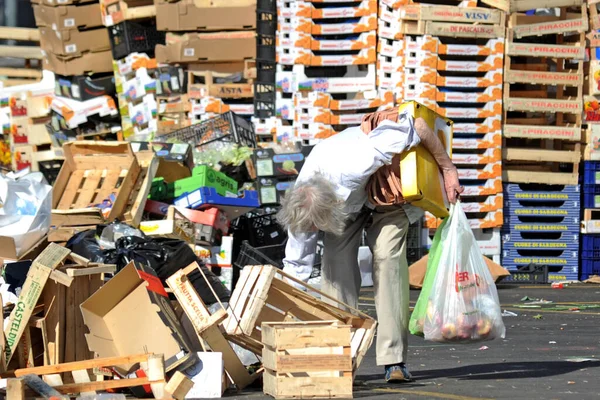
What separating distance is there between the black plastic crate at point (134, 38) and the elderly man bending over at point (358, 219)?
339 inches

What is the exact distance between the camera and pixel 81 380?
5.57 meters

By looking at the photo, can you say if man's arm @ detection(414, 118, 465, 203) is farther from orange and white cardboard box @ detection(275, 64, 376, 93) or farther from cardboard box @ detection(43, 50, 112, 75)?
cardboard box @ detection(43, 50, 112, 75)

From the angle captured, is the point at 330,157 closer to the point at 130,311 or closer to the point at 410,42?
the point at 130,311

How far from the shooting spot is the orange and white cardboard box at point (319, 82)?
43.2ft

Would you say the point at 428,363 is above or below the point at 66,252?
below

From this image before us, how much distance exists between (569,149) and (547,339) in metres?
6.07

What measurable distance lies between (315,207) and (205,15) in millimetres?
8205

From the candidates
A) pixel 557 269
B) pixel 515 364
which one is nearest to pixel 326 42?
pixel 557 269

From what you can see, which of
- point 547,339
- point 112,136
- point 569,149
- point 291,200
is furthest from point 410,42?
point 291,200

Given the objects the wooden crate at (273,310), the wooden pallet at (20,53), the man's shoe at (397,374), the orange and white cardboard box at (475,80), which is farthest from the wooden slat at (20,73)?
the man's shoe at (397,374)

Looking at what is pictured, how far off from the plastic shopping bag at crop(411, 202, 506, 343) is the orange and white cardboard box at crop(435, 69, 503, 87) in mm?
6951

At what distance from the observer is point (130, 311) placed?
237 inches

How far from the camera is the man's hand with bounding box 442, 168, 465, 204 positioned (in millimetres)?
6266

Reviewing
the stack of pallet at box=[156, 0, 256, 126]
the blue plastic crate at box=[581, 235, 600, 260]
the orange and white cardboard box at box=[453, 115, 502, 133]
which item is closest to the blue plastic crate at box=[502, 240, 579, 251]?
the blue plastic crate at box=[581, 235, 600, 260]
